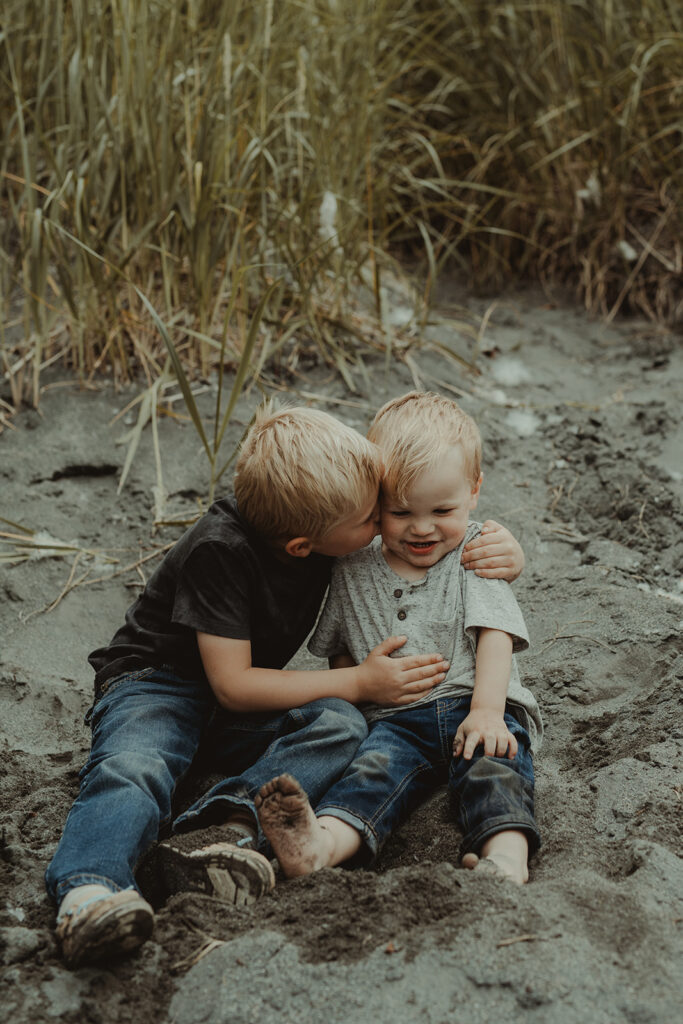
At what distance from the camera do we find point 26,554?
2885 mm

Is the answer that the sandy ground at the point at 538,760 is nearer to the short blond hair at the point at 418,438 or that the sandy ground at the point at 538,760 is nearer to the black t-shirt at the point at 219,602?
the black t-shirt at the point at 219,602

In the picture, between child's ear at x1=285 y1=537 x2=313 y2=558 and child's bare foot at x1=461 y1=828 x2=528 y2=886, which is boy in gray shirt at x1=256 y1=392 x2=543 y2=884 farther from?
child's ear at x1=285 y1=537 x2=313 y2=558

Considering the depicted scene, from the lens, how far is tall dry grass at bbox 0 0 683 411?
11.0 feet

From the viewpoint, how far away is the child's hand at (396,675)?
2016mm

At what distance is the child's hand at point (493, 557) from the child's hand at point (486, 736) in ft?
0.96

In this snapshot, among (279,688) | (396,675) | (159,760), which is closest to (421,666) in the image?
(396,675)

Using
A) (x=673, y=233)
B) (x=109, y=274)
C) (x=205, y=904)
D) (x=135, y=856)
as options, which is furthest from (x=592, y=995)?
(x=673, y=233)

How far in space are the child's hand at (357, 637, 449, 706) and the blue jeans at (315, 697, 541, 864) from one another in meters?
0.05

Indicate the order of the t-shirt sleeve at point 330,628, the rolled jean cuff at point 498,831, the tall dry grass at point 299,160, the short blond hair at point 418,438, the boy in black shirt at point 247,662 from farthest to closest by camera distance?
the tall dry grass at point 299,160 < the t-shirt sleeve at point 330,628 < the short blond hair at point 418,438 < the boy in black shirt at point 247,662 < the rolled jean cuff at point 498,831

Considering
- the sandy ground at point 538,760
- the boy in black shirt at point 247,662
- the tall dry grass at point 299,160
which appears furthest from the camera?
the tall dry grass at point 299,160

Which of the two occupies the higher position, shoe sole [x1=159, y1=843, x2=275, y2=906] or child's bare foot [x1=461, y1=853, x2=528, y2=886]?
child's bare foot [x1=461, y1=853, x2=528, y2=886]

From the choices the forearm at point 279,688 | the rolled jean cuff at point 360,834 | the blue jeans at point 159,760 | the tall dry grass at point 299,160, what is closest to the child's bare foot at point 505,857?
the rolled jean cuff at point 360,834

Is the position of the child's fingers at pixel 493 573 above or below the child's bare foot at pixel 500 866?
above

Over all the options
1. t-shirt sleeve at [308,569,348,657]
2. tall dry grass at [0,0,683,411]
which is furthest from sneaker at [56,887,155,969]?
tall dry grass at [0,0,683,411]
